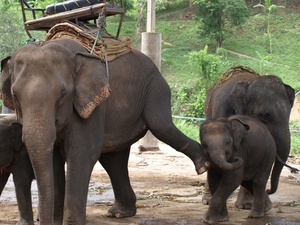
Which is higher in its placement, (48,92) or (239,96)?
(48,92)

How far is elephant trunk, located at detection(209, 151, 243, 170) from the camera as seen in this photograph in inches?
246

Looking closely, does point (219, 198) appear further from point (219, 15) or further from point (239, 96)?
point (219, 15)

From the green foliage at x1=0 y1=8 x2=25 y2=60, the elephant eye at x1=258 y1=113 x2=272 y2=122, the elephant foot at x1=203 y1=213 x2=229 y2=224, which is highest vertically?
the elephant eye at x1=258 y1=113 x2=272 y2=122

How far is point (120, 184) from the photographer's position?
6.91 meters

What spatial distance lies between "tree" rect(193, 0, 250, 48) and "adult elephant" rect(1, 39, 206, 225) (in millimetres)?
28816

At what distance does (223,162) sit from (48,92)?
202 centimetres

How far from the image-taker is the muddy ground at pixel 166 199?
6645 mm

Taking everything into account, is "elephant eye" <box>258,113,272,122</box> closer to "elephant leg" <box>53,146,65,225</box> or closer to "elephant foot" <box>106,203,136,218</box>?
"elephant foot" <box>106,203,136,218</box>

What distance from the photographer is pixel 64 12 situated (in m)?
6.62

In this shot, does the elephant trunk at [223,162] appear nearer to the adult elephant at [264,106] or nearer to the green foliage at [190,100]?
the adult elephant at [264,106]

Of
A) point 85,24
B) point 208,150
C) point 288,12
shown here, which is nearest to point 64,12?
point 85,24

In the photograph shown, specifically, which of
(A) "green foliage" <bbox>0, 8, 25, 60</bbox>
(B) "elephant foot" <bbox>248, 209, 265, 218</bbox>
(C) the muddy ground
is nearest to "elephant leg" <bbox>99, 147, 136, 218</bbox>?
(C) the muddy ground

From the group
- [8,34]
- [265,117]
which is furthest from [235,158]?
[8,34]

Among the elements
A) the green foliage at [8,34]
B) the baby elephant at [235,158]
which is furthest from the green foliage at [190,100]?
the baby elephant at [235,158]
